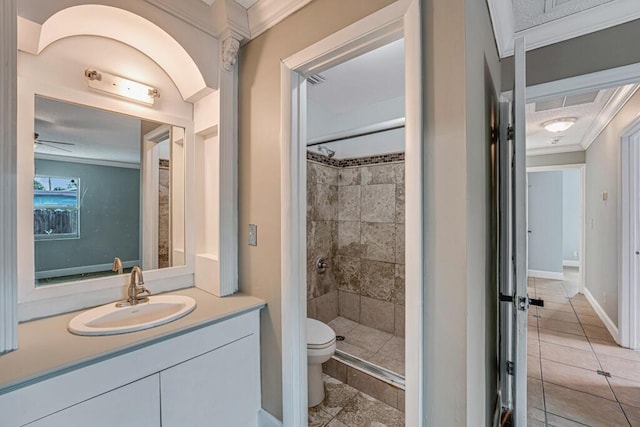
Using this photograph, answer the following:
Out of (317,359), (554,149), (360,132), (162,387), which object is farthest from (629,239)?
(162,387)

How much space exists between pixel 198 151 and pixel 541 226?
684 centimetres

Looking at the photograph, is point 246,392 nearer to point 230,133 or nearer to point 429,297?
point 429,297

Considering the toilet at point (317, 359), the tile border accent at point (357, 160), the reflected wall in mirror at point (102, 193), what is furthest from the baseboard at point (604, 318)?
the reflected wall in mirror at point (102, 193)

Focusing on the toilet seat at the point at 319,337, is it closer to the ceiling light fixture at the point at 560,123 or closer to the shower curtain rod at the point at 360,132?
the shower curtain rod at the point at 360,132

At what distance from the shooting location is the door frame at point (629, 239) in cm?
269

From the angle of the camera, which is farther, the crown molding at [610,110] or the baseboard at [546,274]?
the baseboard at [546,274]

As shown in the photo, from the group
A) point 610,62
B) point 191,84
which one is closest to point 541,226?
point 610,62

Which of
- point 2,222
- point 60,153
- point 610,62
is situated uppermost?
point 610,62

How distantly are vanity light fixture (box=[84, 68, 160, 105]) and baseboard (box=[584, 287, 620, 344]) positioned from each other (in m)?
4.64

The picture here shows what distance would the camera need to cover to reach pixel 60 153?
1.43 metres

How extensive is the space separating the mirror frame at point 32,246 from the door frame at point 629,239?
13.2 ft

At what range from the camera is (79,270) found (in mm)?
1479

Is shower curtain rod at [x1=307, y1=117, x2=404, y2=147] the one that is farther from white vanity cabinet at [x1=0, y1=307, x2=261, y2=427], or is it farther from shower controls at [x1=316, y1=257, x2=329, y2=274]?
white vanity cabinet at [x1=0, y1=307, x2=261, y2=427]

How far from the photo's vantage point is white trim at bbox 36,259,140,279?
1.37 meters
